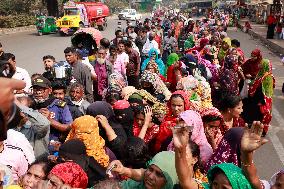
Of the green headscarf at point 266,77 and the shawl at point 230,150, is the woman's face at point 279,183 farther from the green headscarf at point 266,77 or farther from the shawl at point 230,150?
the green headscarf at point 266,77

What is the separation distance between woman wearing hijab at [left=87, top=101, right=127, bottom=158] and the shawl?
0.90 metres

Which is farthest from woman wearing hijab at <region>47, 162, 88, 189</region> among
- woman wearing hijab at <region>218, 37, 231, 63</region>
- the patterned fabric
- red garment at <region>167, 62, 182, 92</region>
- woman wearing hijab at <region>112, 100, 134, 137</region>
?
woman wearing hijab at <region>218, 37, 231, 63</region>

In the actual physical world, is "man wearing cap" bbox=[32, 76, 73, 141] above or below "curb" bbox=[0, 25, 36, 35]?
above

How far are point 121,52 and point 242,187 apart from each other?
19.4ft

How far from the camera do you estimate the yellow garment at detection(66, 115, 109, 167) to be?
3.61m

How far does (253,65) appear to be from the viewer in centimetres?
741

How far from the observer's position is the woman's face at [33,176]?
3.15 meters

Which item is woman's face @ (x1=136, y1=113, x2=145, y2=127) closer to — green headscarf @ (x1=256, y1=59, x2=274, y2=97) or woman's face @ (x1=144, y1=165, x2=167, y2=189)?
woman's face @ (x1=144, y1=165, x2=167, y2=189)

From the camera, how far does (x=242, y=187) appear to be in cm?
258

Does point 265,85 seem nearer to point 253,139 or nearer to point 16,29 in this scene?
point 253,139

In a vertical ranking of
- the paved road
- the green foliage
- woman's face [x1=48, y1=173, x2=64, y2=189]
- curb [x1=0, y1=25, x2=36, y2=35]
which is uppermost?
woman's face [x1=48, y1=173, x2=64, y2=189]

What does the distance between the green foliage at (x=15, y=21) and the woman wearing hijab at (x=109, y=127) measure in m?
31.1

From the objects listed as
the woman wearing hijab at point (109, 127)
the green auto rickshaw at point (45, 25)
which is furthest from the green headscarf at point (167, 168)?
the green auto rickshaw at point (45, 25)

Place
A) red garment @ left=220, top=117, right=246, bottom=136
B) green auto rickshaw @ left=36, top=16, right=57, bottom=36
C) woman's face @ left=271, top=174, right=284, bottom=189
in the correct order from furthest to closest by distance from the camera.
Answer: green auto rickshaw @ left=36, top=16, right=57, bottom=36 → red garment @ left=220, top=117, right=246, bottom=136 → woman's face @ left=271, top=174, right=284, bottom=189
